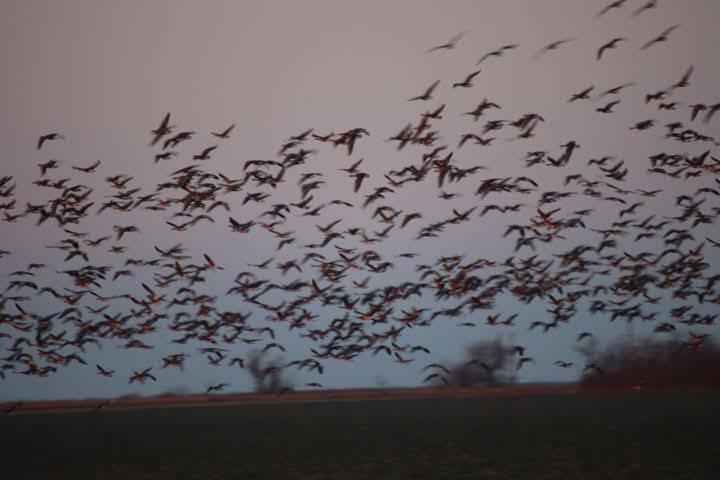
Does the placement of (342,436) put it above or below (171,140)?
below

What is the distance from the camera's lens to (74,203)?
137ft

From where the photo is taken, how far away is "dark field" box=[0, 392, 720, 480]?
46688 millimetres

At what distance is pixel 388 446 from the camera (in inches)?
2398

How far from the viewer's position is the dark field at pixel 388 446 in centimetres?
4669

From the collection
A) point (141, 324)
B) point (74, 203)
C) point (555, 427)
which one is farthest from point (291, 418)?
point (74, 203)

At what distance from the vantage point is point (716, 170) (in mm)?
39094

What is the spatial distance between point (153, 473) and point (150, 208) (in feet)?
49.4

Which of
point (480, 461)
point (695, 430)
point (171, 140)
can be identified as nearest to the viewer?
point (171, 140)

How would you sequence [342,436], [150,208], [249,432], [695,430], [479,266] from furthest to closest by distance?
[249,432] → [342,436] → [695,430] → [479,266] → [150,208]

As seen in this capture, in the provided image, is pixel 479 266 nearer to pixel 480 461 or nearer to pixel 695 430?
pixel 480 461

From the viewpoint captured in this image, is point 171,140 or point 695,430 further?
point 695,430

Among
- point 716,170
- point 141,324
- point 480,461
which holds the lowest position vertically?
point 480,461

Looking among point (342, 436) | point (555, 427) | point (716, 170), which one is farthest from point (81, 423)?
point (716, 170)

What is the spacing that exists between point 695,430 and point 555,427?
469 inches
